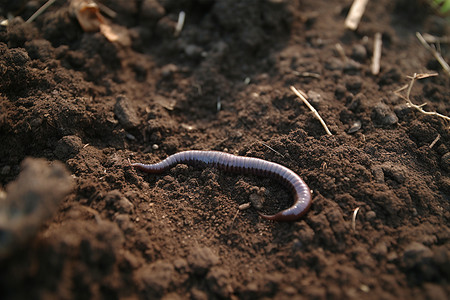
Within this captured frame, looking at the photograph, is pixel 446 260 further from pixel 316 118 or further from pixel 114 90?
pixel 114 90

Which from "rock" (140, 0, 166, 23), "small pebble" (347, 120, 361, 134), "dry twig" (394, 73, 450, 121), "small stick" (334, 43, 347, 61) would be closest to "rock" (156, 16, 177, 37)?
"rock" (140, 0, 166, 23)

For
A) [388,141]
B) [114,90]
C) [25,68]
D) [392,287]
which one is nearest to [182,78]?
[114,90]

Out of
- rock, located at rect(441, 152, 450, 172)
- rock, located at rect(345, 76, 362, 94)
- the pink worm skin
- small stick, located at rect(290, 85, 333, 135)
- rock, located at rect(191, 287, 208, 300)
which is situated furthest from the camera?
rock, located at rect(345, 76, 362, 94)

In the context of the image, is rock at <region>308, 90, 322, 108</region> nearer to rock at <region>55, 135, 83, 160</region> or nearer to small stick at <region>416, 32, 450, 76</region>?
small stick at <region>416, 32, 450, 76</region>

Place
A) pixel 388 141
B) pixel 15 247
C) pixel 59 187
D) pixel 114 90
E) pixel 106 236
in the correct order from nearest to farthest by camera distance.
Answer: pixel 15 247, pixel 59 187, pixel 106 236, pixel 388 141, pixel 114 90

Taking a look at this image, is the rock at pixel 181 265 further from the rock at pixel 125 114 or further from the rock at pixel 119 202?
the rock at pixel 125 114

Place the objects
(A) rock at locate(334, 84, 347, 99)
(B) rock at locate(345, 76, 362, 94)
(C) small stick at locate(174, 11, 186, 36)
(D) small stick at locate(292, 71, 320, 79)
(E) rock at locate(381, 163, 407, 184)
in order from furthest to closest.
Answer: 1. (C) small stick at locate(174, 11, 186, 36)
2. (D) small stick at locate(292, 71, 320, 79)
3. (B) rock at locate(345, 76, 362, 94)
4. (A) rock at locate(334, 84, 347, 99)
5. (E) rock at locate(381, 163, 407, 184)

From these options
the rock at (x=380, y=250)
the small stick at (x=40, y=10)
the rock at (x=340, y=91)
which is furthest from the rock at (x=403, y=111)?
the small stick at (x=40, y=10)

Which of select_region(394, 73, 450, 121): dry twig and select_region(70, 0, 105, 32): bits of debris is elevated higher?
select_region(70, 0, 105, 32): bits of debris
